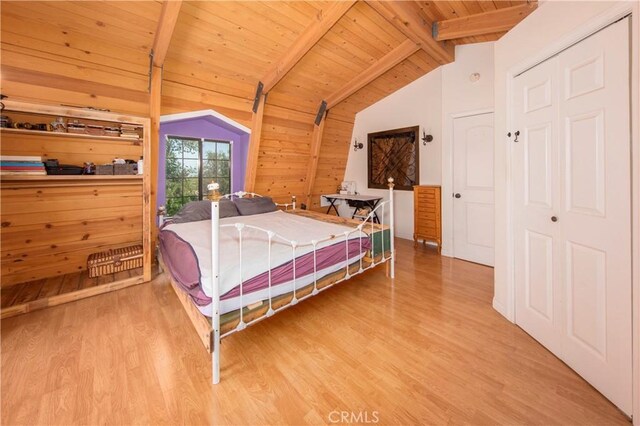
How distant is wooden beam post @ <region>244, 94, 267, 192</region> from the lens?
3.90m

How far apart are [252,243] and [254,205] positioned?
187 cm

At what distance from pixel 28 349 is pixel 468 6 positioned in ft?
16.6

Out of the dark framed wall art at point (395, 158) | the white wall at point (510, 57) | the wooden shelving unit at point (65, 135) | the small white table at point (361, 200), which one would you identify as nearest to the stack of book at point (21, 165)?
the wooden shelving unit at point (65, 135)

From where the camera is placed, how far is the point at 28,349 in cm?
193

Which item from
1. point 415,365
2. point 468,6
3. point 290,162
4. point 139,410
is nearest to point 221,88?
point 290,162

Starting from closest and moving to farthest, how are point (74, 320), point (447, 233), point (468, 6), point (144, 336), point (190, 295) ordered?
point (190, 295), point (144, 336), point (74, 320), point (468, 6), point (447, 233)

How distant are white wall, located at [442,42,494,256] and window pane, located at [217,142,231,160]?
3.47 meters

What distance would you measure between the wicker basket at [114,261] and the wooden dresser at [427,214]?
4.06 meters

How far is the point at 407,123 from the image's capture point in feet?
15.7

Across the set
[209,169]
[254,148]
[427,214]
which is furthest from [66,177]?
[427,214]

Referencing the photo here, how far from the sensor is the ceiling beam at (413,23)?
2763 millimetres

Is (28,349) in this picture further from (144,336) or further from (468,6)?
(468,6)

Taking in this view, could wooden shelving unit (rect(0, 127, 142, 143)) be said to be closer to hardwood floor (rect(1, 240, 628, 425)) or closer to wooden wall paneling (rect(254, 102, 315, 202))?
hardwood floor (rect(1, 240, 628, 425))

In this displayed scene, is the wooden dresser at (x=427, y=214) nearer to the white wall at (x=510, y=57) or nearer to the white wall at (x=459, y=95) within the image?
the white wall at (x=459, y=95)
